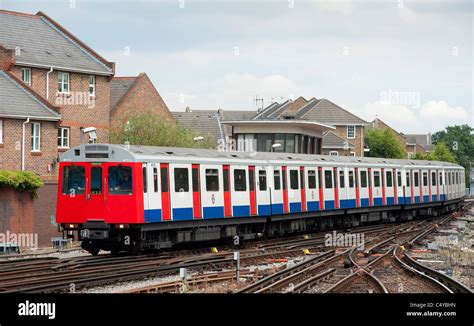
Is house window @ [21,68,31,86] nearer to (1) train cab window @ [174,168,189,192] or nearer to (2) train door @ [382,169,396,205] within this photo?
(2) train door @ [382,169,396,205]

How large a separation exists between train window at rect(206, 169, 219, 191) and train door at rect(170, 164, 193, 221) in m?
0.99

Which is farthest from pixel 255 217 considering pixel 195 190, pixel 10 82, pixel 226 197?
pixel 10 82

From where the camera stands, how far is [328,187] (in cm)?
3334

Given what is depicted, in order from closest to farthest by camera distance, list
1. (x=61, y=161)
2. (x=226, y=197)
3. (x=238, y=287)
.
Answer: (x=238, y=287), (x=61, y=161), (x=226, y=197)

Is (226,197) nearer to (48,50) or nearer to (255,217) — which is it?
(255,217)

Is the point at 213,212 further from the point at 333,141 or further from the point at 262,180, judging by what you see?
the point at 333,141

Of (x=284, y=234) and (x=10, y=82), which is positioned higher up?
(x=10, y=82)

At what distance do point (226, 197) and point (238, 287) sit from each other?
938cm

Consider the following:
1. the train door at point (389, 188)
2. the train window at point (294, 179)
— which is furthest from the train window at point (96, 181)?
the train door at point (389, 188)

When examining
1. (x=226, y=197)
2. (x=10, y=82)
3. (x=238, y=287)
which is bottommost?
(x=238, y=287)

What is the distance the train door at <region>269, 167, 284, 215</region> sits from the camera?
29000 millimetres

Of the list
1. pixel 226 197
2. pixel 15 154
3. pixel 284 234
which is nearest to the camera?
pixel 226 197

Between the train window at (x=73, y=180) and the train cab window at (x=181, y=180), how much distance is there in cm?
244
